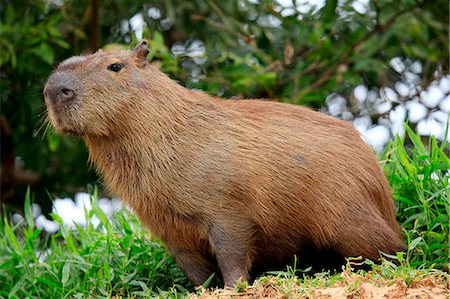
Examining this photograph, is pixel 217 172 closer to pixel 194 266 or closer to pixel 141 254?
pixel 194 266

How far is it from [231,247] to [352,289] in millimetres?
880

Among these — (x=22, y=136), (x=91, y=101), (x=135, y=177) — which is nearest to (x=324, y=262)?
(x=135, y=177)

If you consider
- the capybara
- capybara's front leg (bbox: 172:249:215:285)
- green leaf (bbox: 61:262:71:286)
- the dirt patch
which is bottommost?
green leaf (bbox: 61:262:71:286)

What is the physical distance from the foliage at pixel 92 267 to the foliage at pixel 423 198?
61.7 inches

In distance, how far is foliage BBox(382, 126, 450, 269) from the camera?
600 centimetres

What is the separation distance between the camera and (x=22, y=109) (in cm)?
894

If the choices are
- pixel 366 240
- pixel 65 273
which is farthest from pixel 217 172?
pixel 65 273

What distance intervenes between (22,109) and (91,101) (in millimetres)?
3443

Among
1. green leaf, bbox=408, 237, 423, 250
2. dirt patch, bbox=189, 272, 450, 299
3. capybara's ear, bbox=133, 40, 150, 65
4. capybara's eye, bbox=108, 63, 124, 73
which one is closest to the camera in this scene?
dirt patch, bbox=189, 272, 450, 299

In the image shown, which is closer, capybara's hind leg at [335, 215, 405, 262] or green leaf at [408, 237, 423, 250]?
green leaf at [408, 237, 423, 250]

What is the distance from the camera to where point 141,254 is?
6402 millimetres

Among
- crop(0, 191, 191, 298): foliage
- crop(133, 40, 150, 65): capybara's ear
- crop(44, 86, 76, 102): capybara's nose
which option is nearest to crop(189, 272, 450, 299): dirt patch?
crop(0, 191, 191, 298): foliage

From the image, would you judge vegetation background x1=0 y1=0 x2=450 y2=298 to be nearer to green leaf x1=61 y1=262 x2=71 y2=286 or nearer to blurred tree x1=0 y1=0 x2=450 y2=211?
blurred tree x1=0 y1=0 x2=450 y2=211

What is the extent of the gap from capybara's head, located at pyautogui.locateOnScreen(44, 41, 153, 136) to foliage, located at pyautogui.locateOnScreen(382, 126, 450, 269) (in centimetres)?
197
